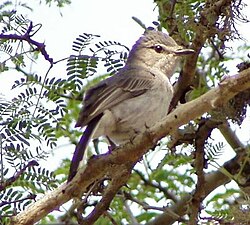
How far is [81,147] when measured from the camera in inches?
168

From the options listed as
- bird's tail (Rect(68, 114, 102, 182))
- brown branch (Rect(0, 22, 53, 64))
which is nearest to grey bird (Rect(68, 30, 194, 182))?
bird's tail (Rect(68, 114, 102, 182))

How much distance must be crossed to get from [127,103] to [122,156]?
1130mm

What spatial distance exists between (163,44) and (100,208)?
4.85ft

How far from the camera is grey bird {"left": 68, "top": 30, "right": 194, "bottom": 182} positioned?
4.59 metres

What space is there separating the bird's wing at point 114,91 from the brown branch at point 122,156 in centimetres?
56

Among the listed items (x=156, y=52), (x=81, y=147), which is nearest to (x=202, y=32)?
(x=81, y=147)

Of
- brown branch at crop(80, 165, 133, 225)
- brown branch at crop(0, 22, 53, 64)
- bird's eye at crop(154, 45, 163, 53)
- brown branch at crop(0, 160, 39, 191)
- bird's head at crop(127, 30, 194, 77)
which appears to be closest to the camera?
brown branch at crop(0, 160, 39, 191)

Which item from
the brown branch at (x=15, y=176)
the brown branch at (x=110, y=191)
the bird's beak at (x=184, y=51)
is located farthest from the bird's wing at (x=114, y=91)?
the brown branch at (x=15, y=176)

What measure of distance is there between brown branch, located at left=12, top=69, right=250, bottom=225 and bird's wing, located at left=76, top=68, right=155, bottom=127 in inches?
21.9

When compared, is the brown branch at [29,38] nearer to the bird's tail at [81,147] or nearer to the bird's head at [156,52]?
the bird's tail at [81,147]

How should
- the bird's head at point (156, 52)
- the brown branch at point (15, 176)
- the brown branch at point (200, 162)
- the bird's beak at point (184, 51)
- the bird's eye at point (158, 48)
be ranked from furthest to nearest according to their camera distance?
the bird's eye at point (158, 48)
the bird's head at point (156, 52)
the bird's beak at point (184, 51)
the brown branch at point (200, 162)
the brown branch at point (15, 176)

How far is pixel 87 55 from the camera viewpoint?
14.5ft

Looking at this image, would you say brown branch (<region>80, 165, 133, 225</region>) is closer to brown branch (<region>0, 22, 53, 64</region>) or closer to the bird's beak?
brown branch (<region>0, 22, 53, 64</region>)

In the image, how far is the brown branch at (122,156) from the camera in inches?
137
